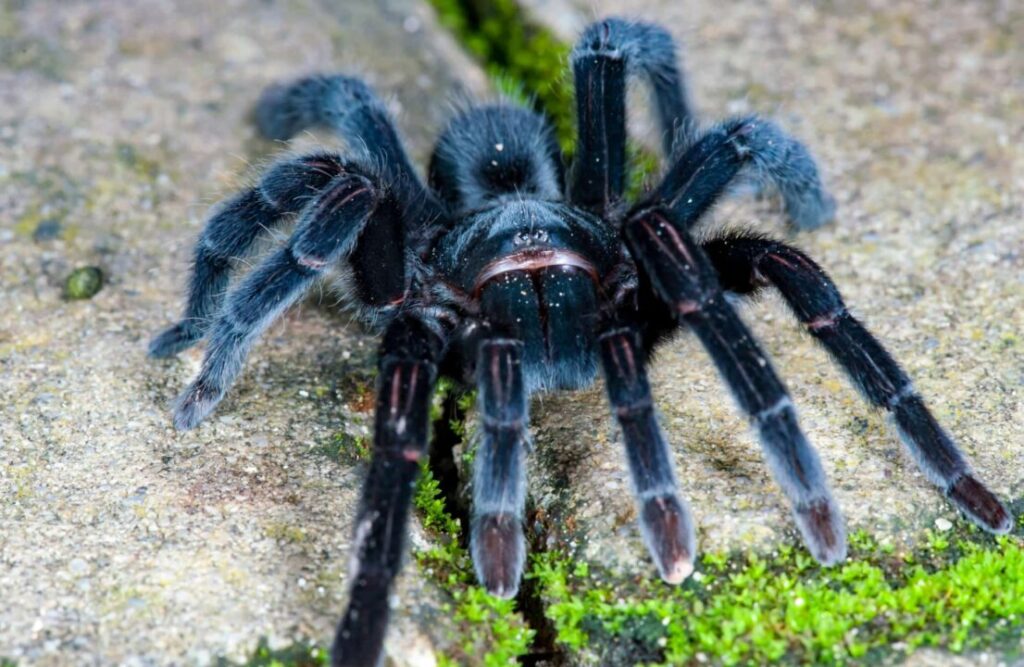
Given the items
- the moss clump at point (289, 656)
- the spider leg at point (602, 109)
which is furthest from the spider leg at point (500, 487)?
the spider leg at point (602, 109)

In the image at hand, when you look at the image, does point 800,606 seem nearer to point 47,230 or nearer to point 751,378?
point 751,378

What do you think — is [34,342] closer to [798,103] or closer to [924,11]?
[798,103]

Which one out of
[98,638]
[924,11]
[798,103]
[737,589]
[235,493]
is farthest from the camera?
[924,11]

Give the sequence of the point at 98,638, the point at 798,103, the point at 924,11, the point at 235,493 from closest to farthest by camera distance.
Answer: the point at 98,638
the point at 235,493
the point at 798,103
the point at 924,11

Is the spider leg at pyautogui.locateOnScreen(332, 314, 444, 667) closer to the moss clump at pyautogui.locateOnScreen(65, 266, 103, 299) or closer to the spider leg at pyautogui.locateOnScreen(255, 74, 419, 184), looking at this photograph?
the spider leg at pyautogui.locateOnScreen(255, 74, 419, 184)

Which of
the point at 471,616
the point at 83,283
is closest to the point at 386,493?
the point at 471,616

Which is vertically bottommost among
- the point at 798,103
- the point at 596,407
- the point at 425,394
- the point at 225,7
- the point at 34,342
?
the point at 425,394

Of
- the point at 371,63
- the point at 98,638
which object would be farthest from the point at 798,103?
the point at 98,638
